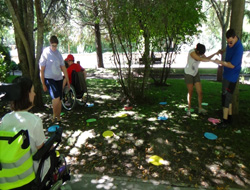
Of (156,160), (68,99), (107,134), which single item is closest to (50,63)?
(68,99)

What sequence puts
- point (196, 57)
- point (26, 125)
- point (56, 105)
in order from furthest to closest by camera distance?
point (56, 105)
point (196, 57)
point (26, 125)

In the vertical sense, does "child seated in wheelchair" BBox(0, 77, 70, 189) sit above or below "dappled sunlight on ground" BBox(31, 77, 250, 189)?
above

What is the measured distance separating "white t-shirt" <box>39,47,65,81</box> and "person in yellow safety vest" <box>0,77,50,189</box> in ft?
8.32

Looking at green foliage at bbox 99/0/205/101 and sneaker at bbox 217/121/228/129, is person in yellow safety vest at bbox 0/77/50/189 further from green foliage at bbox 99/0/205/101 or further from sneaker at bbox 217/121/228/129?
green foliage at bbox 99/0/205/101

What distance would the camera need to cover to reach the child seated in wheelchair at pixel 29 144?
5.55 ft

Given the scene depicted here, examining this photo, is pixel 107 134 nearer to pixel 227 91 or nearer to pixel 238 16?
pixel 227 91

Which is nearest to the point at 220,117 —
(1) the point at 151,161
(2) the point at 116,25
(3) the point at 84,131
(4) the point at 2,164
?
(1) the point at 151,161

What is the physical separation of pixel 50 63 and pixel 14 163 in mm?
3077

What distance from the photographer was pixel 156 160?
328 centimetres

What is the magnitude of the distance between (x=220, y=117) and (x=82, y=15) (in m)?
14.3

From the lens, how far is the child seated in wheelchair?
1691mm

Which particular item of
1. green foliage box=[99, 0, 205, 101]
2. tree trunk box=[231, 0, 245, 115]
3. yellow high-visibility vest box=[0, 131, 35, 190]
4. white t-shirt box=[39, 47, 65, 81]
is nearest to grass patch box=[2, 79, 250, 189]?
green foliage box=[99, 0, 205, 101]

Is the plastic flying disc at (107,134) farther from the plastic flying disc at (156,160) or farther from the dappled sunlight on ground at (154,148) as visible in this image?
the plastic flying disc at (156,160)

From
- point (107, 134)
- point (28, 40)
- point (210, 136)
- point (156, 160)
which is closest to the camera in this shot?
point (156, 160)
